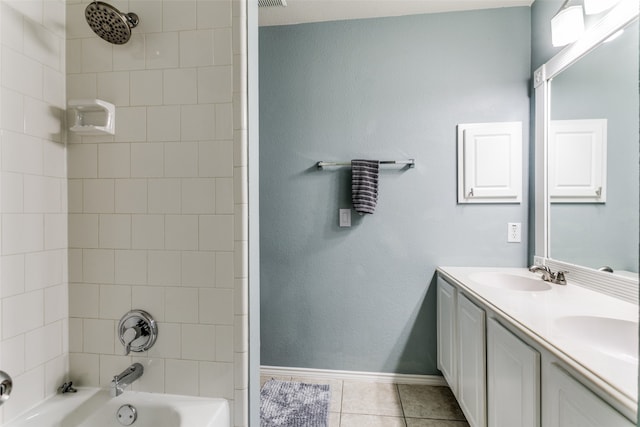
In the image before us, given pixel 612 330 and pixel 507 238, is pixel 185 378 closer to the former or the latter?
pixel 612 330

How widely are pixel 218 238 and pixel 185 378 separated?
506 mm

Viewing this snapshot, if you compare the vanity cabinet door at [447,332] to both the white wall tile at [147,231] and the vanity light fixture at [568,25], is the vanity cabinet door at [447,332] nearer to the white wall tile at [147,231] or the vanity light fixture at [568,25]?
the vanity light fixture at [568,25]

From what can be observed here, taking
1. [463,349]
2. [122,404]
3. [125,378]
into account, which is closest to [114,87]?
[125,378]

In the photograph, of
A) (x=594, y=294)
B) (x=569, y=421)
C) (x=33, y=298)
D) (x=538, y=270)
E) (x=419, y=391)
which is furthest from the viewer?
(x=419, y=391)

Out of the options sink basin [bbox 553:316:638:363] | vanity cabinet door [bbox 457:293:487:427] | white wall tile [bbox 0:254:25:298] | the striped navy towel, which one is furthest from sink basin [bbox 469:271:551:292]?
white wall tile [bbox 0:254:25:298]

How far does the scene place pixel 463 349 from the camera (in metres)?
1.65

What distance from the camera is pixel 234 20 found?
1020 millimetres

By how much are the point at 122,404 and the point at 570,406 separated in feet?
4.55

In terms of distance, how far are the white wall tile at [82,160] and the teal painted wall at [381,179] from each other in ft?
4.23

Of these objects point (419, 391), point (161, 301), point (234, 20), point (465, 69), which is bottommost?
point (419, 391)

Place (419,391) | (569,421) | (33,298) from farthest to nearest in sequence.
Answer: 1. (419,391)
2. (33,298)
3. (569,421)

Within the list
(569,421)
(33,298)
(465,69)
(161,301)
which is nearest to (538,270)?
(569,421)

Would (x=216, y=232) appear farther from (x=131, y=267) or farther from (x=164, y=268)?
(x=131, y=267)

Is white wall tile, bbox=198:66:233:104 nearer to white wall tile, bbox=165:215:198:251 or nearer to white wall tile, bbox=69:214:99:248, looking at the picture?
white wall tile, bbox=165:215:198:251
